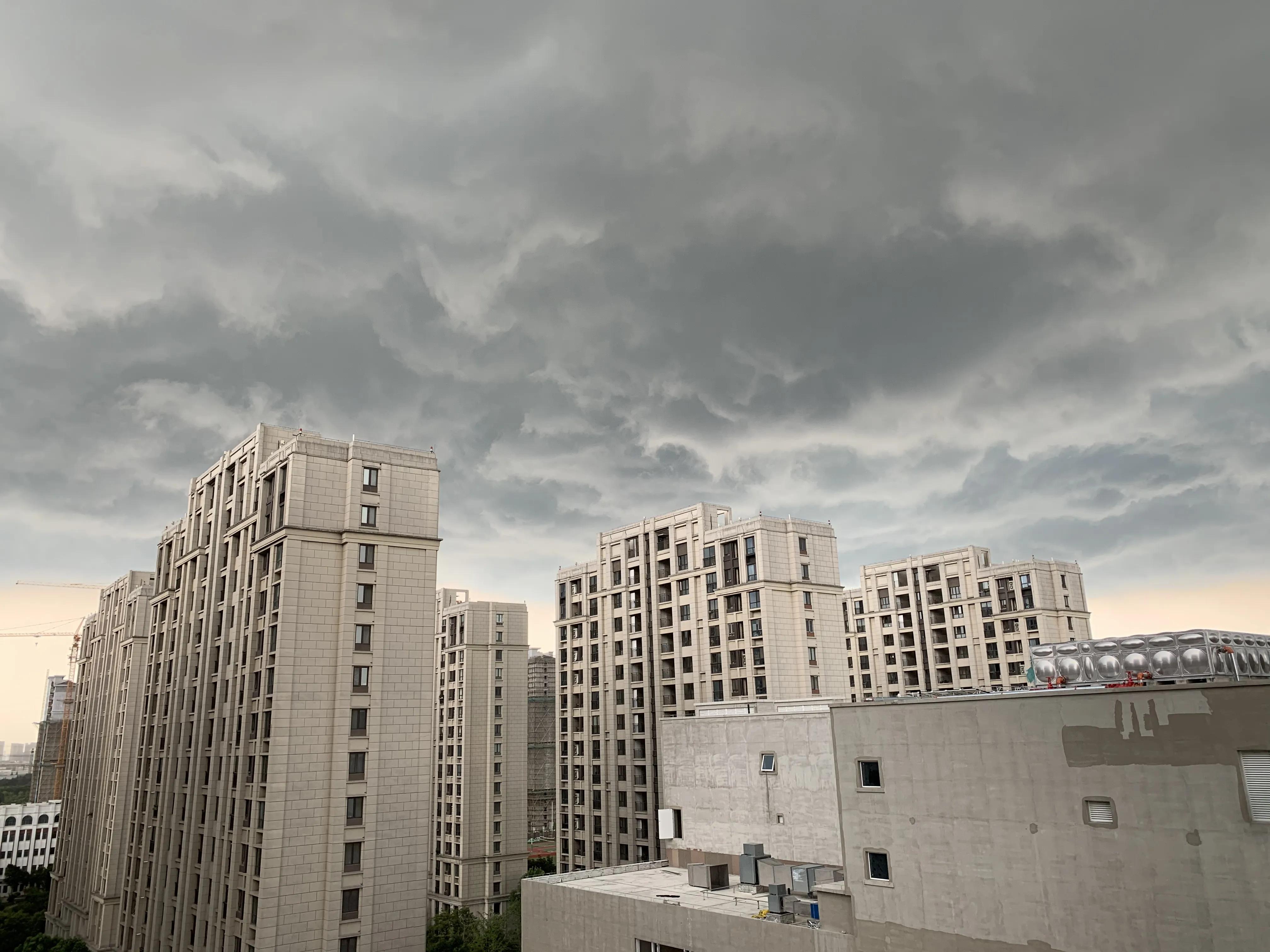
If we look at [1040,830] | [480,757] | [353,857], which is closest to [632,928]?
[1040,830]

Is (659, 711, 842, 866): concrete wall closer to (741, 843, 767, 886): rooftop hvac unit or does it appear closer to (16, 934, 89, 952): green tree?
(741, 843, 767, 886): rooftop hvac unit

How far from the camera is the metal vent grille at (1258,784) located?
24141 millimetres

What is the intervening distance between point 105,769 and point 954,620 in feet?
393

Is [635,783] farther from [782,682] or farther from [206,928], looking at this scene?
[206,928]

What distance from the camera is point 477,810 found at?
429ft

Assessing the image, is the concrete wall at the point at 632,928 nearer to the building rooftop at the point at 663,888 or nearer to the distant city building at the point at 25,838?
the building rooftop at the point at 663,888

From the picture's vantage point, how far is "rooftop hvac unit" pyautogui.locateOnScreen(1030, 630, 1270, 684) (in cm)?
2894

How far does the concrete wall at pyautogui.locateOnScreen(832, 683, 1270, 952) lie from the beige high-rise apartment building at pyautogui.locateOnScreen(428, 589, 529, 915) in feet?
337

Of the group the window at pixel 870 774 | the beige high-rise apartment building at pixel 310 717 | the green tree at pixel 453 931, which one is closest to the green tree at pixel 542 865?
the green tree at pixel 453 931

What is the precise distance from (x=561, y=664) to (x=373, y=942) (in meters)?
61.0

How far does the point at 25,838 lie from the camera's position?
196375 mm

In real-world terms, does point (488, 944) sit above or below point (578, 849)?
below

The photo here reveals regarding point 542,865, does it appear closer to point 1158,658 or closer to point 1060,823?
point 1060,823

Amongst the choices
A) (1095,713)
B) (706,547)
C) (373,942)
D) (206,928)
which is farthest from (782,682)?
(1095,713)
